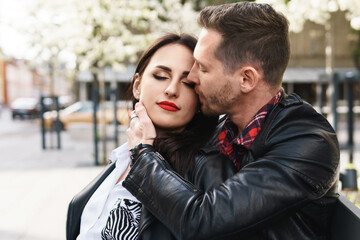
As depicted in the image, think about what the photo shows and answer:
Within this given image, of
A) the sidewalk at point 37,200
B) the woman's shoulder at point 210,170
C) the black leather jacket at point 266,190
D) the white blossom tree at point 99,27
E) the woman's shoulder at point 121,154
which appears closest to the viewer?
the black leather jacket at point 266,190

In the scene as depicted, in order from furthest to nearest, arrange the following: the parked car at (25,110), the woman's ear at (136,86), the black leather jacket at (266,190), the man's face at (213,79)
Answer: the parked car at (25,110) < the woman's ear at (136,86) < the man's face at (213,79) < the black leather jacket at (266,190)

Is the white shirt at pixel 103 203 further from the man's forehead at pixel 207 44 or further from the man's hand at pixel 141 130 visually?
the man's forehead at pixel 207 44

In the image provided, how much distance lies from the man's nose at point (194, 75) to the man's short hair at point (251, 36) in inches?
7.8

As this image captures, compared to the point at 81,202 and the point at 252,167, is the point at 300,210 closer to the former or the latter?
the point at 252,167

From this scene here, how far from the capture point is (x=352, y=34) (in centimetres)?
3303

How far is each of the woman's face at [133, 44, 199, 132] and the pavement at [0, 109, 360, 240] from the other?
10.2 ft

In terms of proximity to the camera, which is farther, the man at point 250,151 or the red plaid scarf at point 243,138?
the red plaid scarf at point 243,138

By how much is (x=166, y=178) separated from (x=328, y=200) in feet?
2.16

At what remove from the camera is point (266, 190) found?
1.27m

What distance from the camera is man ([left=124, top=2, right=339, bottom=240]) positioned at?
127 centimetres

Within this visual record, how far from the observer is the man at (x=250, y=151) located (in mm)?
1274

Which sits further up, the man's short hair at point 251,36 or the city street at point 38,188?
the man's short hair at point 251,36

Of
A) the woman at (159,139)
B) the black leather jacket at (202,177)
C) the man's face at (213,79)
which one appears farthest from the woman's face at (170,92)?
the black leather jacket at (202,177)

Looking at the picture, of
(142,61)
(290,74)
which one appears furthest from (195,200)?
(290,74)
